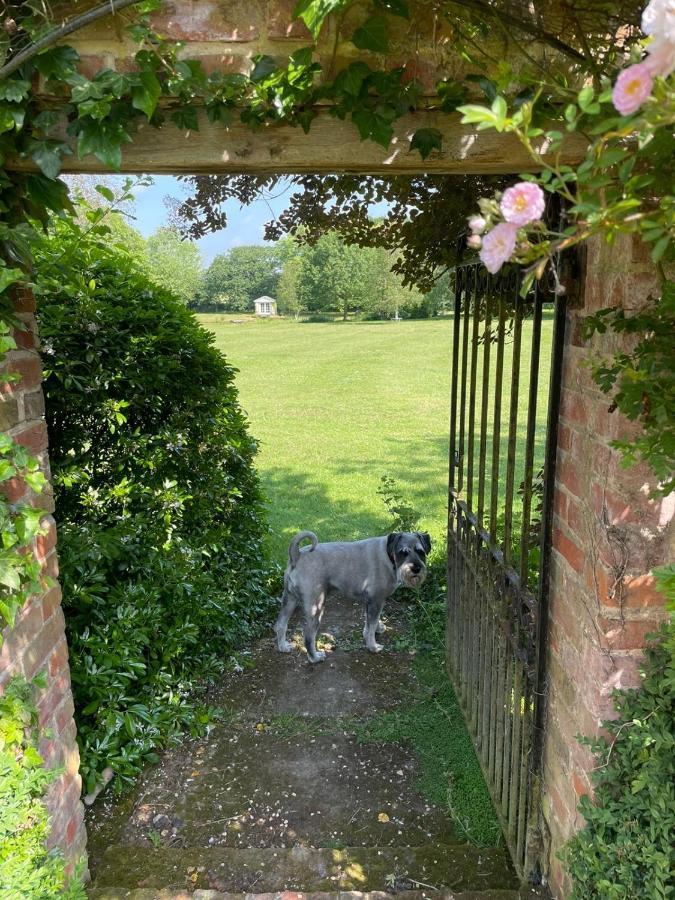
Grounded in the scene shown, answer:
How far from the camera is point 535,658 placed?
8.14 ft

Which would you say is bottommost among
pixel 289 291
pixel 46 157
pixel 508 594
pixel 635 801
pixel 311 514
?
pixel 311 514

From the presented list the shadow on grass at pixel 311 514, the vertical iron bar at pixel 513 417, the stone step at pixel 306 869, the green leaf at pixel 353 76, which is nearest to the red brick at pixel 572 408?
the vertical iron bar at pixel 513 417

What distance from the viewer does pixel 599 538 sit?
198cm

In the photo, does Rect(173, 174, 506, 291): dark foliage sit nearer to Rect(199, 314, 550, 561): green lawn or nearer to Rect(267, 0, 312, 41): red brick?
Rect(267, 0, 312, 41): red brick

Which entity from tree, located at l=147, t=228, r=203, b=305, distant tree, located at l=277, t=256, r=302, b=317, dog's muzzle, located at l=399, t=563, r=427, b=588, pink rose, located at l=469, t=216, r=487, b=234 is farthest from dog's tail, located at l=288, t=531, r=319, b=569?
distant tree, located at l=277, t=256, r=302, b=317

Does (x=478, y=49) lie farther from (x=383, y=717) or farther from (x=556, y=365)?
(x=383, y=717)

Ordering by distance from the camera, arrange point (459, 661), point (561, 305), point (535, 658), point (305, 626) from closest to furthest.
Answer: point (561, 305), point (535, 658), point (459, 661), point (305, 626)

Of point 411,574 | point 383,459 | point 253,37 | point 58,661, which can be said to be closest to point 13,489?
point 58,661

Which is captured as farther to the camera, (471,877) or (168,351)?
(168,351)

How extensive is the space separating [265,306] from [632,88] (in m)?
56.4

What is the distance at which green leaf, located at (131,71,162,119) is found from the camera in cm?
169

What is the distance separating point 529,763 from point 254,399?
14547mm

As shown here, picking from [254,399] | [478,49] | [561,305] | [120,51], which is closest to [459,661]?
[561,305]

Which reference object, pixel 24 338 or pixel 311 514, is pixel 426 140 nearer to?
pixel 24 338
